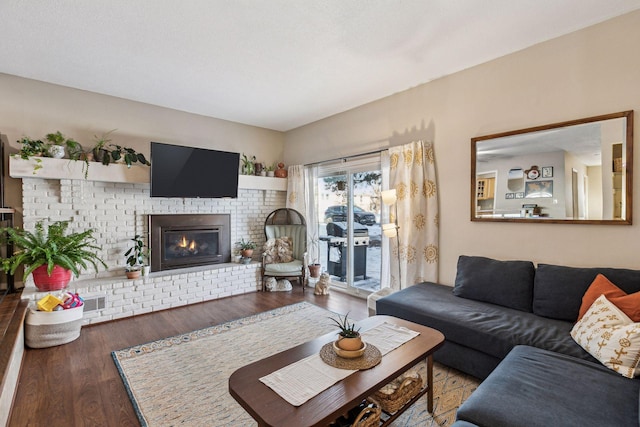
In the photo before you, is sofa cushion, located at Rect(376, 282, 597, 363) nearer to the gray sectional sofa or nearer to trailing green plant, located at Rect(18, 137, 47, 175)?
the gray sectional sofa

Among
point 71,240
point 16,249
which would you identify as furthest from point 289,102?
point 16,249

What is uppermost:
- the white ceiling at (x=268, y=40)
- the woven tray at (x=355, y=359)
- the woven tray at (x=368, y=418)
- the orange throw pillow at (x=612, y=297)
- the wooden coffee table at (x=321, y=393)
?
the white ceiling at (x=268, y=40)

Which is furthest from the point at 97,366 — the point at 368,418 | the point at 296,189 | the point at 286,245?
the point at 296,189

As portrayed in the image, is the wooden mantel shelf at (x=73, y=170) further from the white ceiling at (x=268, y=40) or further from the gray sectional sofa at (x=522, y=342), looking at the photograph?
the gray sectional sofa at (x=522, y=342)

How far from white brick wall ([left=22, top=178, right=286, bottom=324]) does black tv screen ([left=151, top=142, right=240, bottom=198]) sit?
14.8 inches

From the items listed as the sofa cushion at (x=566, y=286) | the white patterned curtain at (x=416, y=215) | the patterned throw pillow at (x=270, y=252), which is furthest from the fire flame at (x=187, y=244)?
the sofa cushion at (x=566, y=286)

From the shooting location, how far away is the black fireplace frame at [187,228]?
4070mm

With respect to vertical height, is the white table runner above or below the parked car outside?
below

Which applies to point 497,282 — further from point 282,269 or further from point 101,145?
point 101,145

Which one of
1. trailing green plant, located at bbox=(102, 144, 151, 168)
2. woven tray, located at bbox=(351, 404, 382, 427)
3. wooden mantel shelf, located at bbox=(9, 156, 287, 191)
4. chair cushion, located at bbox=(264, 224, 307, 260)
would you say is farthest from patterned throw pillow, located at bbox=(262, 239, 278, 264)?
woven tray, located at bbox=(351, 404, 382, 427)

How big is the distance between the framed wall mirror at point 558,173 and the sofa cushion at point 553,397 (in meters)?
1.31

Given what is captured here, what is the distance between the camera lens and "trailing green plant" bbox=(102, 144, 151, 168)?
141 inches

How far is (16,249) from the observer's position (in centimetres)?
325

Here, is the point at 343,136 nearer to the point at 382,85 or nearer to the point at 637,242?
the point at 382,85
